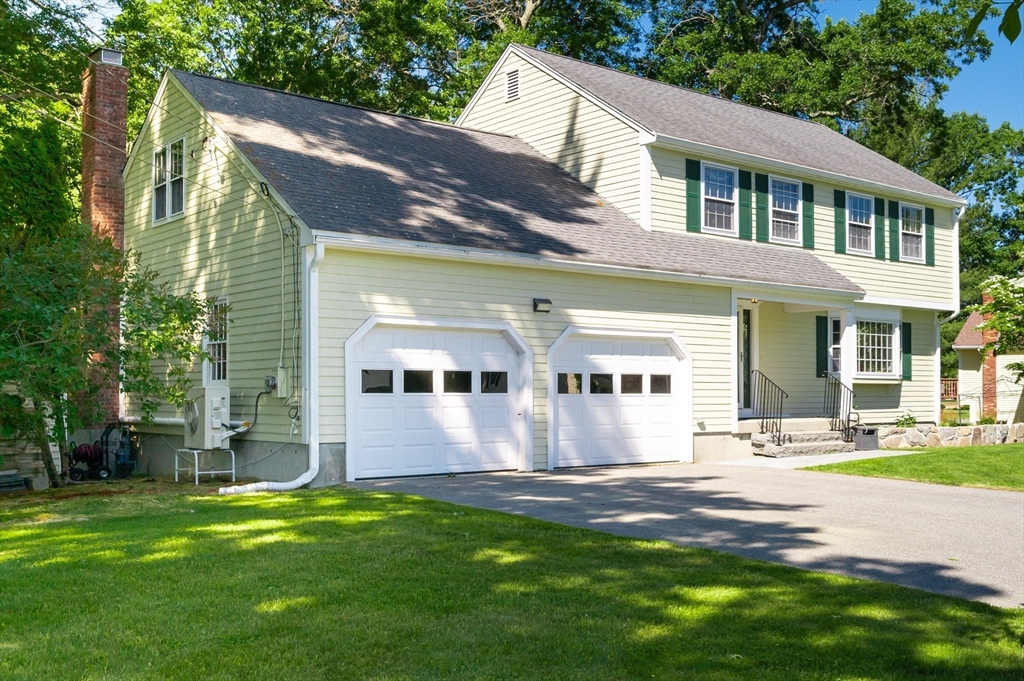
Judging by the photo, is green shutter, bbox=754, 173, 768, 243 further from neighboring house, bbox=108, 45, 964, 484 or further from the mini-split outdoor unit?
the mini-split outdoor unit

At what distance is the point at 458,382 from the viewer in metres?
14.4

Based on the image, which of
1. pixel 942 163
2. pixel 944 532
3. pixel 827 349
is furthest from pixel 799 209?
pixel 942 163

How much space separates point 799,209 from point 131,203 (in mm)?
13346

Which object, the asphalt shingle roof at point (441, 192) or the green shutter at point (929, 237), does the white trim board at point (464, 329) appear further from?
the green shutter at point (929, 237)

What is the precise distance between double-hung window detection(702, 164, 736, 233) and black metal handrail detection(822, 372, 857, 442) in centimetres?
417

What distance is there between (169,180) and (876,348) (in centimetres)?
1552

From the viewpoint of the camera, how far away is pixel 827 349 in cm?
2156

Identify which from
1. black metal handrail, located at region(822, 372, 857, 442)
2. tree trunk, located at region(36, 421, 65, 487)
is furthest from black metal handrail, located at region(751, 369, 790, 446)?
tree trunk, located at region(36, 421, 65, 487)

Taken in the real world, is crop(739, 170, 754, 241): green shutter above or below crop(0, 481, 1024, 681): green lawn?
above

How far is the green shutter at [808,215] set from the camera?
21.1m

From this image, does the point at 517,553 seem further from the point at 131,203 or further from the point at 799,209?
the point at 799,209

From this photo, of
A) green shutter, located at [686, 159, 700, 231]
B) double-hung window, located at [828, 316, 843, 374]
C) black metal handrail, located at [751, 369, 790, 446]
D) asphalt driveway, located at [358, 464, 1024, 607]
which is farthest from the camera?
double-hung window, located at [828, 316, 843, 374]

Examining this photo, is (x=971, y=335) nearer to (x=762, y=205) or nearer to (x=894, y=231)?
A: (x=894, y=231)

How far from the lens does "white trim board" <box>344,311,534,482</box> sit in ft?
43.3
